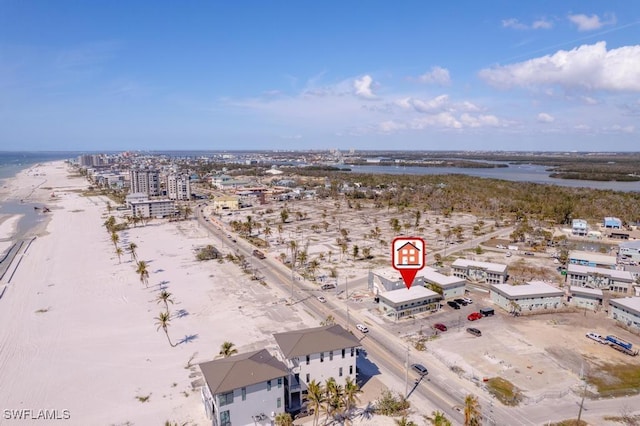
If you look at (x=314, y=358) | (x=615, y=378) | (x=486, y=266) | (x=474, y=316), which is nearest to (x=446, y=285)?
(x=474, y=316)

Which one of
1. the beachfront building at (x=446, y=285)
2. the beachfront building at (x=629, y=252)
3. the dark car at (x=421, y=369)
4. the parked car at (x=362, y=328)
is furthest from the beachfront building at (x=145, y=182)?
the beachfront building at (x=629, y=252)

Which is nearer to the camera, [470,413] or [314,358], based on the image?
[470,413]

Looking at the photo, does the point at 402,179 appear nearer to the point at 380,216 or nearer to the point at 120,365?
the point at 380,216

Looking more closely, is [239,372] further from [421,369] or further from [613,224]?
[613,224]

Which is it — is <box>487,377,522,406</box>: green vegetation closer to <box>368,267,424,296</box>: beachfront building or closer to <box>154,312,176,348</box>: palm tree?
<box>368,267,424,296</box>: beachfront building

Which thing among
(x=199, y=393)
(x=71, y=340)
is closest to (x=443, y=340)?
(x=199, y=393)
